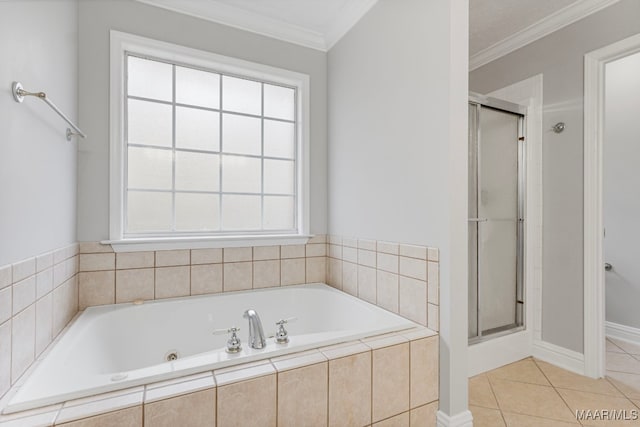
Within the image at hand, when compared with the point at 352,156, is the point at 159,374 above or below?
below

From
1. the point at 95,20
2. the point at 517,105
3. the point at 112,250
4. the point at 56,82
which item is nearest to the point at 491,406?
the point at 517,105

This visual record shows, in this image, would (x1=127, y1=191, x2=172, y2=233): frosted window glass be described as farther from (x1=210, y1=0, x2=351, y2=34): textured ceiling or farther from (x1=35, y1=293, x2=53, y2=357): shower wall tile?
(x1=210, y1=0, x2=351, y2=34): textured ceiling

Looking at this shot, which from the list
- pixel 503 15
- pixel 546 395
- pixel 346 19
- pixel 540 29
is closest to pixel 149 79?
pixel 346 19

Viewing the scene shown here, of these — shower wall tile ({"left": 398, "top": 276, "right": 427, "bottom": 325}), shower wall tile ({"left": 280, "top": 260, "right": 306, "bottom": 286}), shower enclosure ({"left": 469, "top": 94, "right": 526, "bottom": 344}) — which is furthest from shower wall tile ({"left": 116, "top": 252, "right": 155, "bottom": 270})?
shower enclosure ({"left": 469, "top": 94, "right": 526, "bottom": 344})

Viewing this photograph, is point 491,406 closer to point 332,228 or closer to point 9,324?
point 332,228

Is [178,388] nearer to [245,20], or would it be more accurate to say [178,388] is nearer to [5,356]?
[5,356]

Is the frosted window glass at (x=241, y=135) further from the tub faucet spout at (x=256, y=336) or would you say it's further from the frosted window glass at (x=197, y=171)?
the tub faucet spout at (x=256, y=336)

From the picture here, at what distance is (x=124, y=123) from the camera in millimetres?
1940

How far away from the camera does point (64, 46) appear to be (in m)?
1.55

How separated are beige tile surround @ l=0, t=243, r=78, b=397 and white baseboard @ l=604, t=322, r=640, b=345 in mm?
3730

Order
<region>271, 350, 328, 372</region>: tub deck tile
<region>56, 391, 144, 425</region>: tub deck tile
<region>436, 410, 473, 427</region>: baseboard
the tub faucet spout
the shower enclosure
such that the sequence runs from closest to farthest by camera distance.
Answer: <region>56, 391, 144, 425</region>: tub deck tile < <region>271, 350, 328, 372</region>: tub deck tile < the tub faucet spout < <region>436, 410, 473, 427</region>: baseboard < the shower enclosure

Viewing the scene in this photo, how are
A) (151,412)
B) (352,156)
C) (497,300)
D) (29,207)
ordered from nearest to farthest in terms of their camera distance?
(151,412), (29,207), (352,156), (497,300)

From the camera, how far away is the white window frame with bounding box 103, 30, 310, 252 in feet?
6.09

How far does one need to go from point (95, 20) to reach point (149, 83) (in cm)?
40
